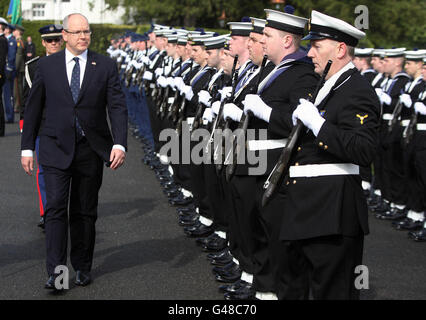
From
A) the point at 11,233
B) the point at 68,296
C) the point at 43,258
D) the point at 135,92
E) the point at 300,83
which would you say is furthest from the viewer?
the point at 135,92

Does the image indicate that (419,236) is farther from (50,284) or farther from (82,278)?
(50,284)

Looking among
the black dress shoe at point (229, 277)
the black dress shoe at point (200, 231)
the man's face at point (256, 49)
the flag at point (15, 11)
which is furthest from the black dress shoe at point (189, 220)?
the flag at point (15, 11)

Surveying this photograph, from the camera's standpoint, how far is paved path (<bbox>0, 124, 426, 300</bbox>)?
6.17m

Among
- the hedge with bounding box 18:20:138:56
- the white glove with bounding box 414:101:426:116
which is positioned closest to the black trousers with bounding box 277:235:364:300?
the white glove with bounding box 414:101:426:116

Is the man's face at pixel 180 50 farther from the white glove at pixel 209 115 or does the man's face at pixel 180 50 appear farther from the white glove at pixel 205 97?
the white glove at pixel 209 115

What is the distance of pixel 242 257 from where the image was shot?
20.4 ft

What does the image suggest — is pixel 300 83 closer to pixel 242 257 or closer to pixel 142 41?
pixel 242 257

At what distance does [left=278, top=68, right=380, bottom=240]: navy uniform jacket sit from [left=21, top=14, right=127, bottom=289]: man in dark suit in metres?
2.12

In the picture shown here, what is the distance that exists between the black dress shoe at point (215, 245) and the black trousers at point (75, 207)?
1.49 meters

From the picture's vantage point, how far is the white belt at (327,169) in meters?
4.35

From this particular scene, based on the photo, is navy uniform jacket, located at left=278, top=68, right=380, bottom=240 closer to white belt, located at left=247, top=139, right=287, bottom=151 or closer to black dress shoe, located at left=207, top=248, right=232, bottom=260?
white belt, located at left=247, top=139, right=287, bottom=151

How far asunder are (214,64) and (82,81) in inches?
97.5

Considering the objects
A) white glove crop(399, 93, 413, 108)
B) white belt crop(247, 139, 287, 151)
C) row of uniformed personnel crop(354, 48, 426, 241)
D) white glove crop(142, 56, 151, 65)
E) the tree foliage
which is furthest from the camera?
the tree foliage
